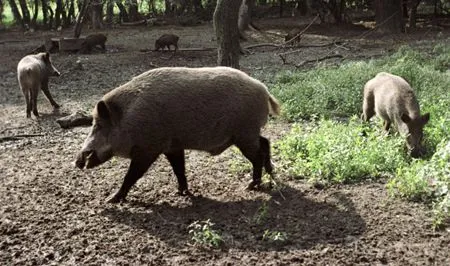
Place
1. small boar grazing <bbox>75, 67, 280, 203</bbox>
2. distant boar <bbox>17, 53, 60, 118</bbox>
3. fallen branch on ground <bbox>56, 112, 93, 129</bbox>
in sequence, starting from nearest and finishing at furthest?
small boar grazing <bbox>75, 67, 280, 203</bbox>, fallen branch on ground <bbox>56, 112, 93, 129</bbox>, distant boar <bbox>17, 53, 60, 118</bbox>

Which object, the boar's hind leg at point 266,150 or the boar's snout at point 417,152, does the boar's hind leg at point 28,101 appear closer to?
the boar's hind leg at point 266,150

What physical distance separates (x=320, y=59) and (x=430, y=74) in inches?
194

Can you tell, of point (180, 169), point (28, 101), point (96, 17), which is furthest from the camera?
point (96, 17)

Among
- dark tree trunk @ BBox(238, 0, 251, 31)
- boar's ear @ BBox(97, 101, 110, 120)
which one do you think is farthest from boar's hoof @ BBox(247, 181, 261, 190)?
dark tree trunk @ BBox(238, 0, 251, 31)

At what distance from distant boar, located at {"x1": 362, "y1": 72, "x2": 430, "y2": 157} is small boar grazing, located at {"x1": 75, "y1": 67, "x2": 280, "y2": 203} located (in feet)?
6.29

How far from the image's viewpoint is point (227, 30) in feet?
36.9

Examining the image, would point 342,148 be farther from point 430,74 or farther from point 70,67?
point 70,67

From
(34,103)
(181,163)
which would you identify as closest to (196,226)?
(181,163)

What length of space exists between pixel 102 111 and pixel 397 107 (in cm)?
355

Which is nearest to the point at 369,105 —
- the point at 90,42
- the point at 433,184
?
the point at 433,184

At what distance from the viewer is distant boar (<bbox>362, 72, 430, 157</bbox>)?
6.50 m

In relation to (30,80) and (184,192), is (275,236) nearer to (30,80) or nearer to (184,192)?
(184,192)

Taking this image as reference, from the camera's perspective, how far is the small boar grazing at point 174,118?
5.33 metres

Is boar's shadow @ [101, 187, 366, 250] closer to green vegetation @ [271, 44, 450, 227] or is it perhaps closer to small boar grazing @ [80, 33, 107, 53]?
green vegetation @ [271, 44, 450, 227]
